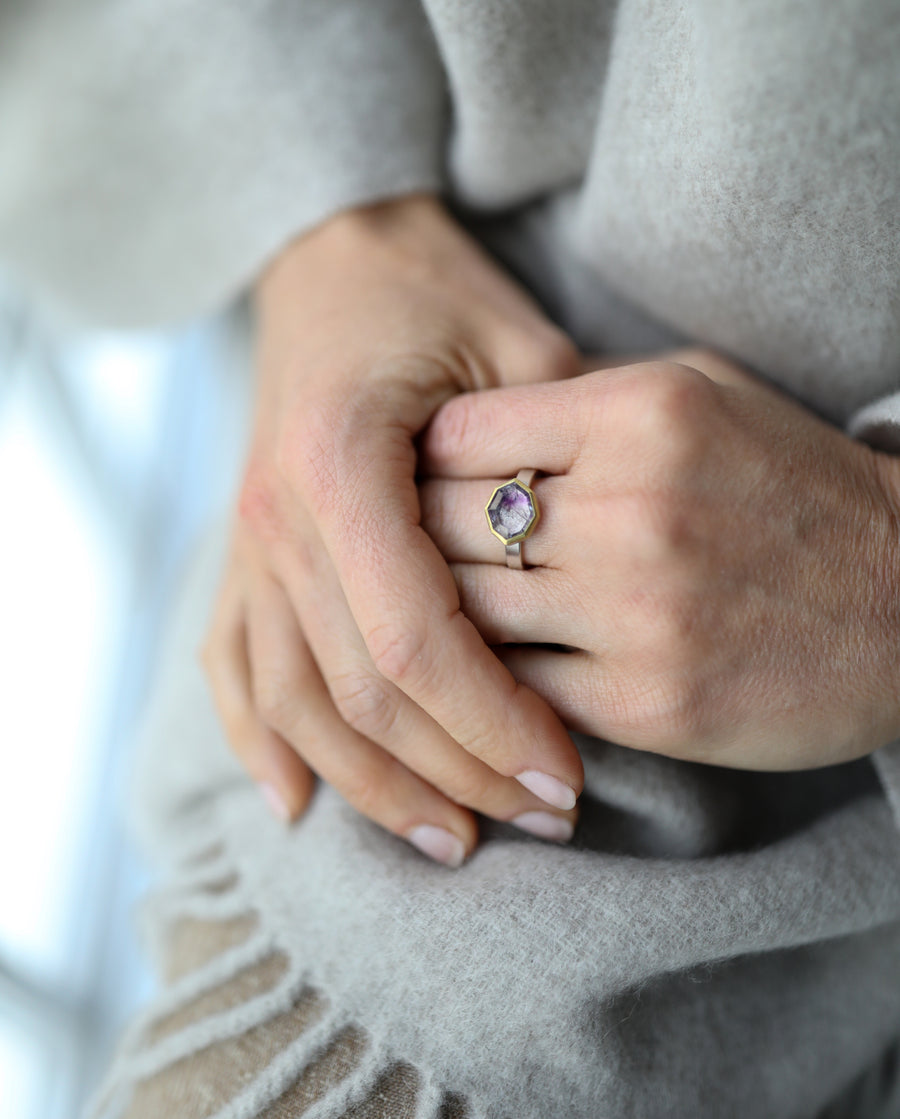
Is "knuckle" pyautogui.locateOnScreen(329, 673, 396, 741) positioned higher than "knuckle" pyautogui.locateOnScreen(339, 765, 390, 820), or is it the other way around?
"knuckle" pyautogui.locateOnScreen(329, 673, 396, 741)

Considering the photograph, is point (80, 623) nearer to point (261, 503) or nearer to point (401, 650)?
point (261, 503)

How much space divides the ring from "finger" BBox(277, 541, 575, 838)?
122 millimetres

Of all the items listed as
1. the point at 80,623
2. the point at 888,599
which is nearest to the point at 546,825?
the point at 888,599

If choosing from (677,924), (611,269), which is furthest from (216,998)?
(611,269)

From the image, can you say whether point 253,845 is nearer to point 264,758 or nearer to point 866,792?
point 264,758

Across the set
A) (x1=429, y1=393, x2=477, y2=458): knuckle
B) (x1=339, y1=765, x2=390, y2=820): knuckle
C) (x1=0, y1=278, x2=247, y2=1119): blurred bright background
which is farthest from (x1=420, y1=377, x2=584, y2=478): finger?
(x1=0, y1=278, x2=247, y2=1119): blurred bright background

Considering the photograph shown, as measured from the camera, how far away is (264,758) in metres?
0.67

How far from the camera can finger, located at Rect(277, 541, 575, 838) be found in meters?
0.57

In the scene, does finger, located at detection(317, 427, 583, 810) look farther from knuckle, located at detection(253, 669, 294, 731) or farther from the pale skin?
knuckle, located at detection(253, 669, 294, 731)

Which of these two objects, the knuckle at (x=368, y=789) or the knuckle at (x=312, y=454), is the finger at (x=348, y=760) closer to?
the knuckle at (x=368, y=789)

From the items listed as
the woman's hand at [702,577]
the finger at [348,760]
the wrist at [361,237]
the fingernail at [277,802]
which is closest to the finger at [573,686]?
the woman's hand at [702,577]

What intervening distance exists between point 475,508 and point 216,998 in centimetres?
41

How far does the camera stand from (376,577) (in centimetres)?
54

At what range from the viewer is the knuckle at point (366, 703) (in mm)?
575
